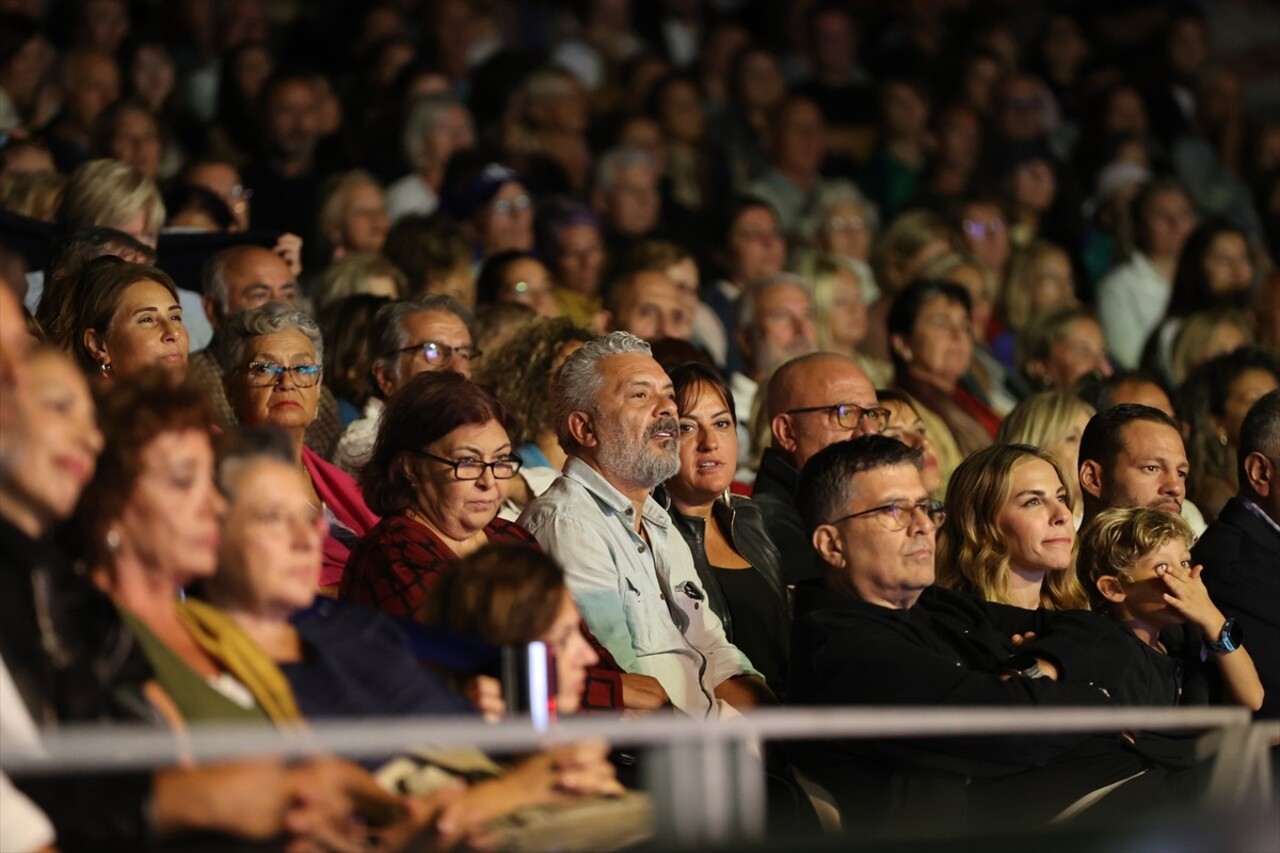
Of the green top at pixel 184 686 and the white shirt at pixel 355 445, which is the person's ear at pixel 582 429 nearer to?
the white shirt at pixel 355 445

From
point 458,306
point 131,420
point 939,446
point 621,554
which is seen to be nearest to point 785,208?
point 939,446

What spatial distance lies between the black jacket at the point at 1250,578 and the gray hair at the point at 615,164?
3.71m

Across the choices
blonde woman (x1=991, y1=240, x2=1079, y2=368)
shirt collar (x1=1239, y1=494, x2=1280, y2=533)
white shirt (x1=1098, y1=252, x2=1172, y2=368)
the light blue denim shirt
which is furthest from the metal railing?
white shirt (x1=1098, y1=252, x2=1172, y2=368)

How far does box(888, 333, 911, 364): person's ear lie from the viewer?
291 inches

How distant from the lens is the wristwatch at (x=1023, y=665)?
4.56m

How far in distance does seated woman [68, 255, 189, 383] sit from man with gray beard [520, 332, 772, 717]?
0.93 m

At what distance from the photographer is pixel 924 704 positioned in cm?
431

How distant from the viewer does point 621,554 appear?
16.5 ft

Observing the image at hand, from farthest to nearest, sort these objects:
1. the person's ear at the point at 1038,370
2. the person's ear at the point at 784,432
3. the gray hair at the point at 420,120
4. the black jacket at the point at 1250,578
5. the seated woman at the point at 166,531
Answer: the gray hair at the point at 420,120 → the person's ear at the point at 1038,370 → the person's ear at the point at 784,432 → the black jacket at the point at 1250,578 → the seated woman at the point at 166,531

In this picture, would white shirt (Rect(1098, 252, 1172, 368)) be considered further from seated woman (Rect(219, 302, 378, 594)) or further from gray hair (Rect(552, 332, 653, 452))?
seated woman (Rect(219, 302, 378, 594))

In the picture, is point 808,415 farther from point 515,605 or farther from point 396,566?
point 515,605

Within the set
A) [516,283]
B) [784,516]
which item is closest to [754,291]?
[516,283]

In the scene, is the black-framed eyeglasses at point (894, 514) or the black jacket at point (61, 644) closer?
the black jacket at point (61, 644)

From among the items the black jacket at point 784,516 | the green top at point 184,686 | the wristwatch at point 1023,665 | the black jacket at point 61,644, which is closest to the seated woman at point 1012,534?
the black jacket at point 784,516
